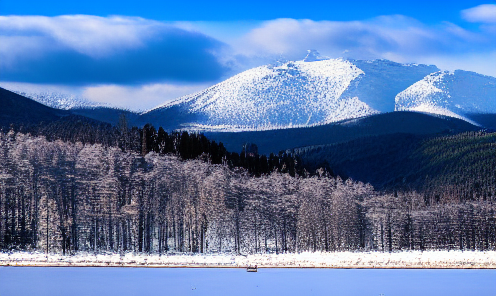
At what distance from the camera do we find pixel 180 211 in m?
107

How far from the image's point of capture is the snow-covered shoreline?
300ft

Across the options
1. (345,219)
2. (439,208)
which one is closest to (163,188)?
(345,219)

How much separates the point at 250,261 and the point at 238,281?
2126 cm

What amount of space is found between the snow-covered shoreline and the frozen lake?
3167mm

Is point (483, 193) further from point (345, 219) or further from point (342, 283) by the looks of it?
point (342, 283)

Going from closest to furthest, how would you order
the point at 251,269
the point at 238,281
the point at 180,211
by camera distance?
the point at 238,281
the point at 251,269
the point at 180,211

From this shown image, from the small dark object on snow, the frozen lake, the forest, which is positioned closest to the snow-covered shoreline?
the frozen lake

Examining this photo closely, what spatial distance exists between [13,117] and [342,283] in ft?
475

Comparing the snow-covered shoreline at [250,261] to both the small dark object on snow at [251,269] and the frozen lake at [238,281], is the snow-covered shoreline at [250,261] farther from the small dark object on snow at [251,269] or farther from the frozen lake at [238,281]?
the small dark object on snow at [251,269]

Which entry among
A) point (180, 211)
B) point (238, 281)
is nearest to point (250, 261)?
point (180, 211)

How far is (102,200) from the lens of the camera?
347 feet

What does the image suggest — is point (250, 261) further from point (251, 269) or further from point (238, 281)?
point (238, 281)

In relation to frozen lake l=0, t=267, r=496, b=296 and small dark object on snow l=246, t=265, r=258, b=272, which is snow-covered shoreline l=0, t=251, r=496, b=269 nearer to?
frozen lake l=0, t=267, r=496, b=296

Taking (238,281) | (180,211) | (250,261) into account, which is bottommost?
(238,281)
